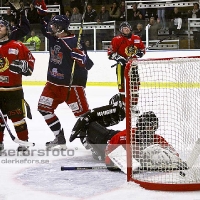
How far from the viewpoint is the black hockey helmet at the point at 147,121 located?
3.07 metres

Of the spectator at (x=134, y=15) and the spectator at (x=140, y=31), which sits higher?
the spectator at (x=134, y=15)

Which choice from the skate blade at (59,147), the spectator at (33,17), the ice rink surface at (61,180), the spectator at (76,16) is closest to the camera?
the ice rink surface at (61,180)

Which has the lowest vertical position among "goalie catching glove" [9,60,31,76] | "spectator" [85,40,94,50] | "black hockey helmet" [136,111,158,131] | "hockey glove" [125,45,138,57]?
"black hockey helmet" [136,111,158,131]

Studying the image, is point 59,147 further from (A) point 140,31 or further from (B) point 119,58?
(A) point 140,31

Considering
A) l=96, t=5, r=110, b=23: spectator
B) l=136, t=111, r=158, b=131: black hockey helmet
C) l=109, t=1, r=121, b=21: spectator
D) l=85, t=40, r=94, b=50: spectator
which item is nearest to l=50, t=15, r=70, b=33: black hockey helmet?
l=136, t=111, r=158, b=131: black hockey helmet

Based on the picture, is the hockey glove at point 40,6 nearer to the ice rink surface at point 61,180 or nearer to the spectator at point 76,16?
the ice rink surface at point 61,180

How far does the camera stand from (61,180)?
3.17 metres

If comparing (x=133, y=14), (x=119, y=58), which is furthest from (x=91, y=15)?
(x=119, y=58)

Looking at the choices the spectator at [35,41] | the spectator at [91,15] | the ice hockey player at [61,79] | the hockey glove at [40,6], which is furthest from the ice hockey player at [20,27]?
the spectator at [91,15]

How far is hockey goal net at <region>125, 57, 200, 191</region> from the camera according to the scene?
2.93 meters

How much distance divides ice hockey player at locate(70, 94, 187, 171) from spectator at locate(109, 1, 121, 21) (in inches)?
221

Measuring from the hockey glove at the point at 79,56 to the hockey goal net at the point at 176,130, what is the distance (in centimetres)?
56

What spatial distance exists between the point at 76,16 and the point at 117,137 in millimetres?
6661

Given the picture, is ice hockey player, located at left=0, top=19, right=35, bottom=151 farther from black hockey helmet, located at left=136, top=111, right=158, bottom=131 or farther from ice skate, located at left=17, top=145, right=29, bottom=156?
black hockey helmet, located at left=136, top=111, right=158, bottom=131
